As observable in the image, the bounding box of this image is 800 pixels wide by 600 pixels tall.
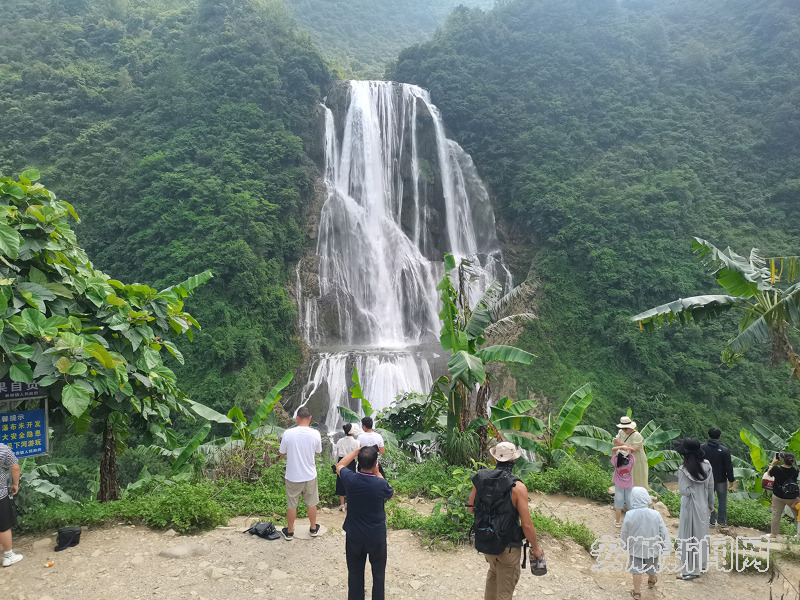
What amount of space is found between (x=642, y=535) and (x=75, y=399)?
4856 mm

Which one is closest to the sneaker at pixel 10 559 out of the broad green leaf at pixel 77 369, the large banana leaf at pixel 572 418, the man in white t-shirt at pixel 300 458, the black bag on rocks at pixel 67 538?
the black bag on rocks at pixel 67 538

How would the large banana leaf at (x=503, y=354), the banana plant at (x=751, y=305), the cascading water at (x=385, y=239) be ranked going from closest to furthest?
1. the banana plant at (x=751, y=305)
2. the large banana leaf at (x=503, y=354)
3. the cascading water at (x=385, y=239)

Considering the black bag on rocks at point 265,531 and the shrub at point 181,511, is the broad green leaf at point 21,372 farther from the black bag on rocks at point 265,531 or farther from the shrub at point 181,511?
the black bag on rocks at point 265,531

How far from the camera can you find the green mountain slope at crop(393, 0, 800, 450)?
17094mm

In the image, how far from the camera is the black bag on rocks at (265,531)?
16.5 feet

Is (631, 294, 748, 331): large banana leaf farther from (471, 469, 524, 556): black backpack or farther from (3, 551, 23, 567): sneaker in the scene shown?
(3, 551, 23, 567): sneaker

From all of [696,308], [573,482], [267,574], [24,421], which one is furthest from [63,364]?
[696,308]

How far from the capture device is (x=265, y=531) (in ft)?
16.5

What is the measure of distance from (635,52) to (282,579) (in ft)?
105

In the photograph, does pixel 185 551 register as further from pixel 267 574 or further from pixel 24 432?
pixel 24 432

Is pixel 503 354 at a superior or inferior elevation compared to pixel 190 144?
inferior

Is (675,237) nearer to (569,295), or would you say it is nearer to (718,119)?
(569,295)

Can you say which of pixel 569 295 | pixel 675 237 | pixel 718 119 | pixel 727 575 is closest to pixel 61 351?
pixel 727 575

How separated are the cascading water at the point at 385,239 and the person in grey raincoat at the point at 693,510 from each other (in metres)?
10.2
